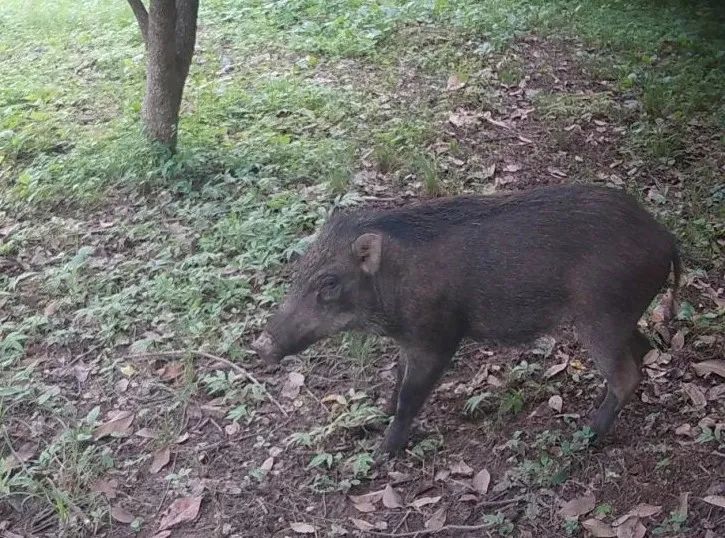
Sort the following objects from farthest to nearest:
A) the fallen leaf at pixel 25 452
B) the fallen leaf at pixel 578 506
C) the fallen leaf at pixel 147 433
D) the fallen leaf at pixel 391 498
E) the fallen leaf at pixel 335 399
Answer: the fallen leaf at pixel 335 399 < the fallen leaf at pixel 147 433 < the fallen leaf at pixel 25 452 < the fallen leaf at pixel 391 498 < the fallen leaf at pixel 578 506

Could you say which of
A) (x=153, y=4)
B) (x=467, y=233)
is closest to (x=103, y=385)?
(x=467, y=233)

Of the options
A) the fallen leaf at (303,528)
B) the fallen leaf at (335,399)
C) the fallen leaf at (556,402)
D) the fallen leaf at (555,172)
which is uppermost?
the fallen leaf at (555,172)

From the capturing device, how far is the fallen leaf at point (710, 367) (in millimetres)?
4230

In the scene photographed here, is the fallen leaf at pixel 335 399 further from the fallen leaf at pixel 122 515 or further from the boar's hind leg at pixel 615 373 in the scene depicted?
the boar's hind leg at pixel 615 373

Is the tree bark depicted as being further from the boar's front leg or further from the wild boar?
the boar's front leg

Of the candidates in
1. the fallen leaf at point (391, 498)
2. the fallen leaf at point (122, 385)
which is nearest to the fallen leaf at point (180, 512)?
the fallen leaf at point (391, 498)

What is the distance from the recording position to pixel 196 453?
4195 millimetres

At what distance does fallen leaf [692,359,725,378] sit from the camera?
4230 mm

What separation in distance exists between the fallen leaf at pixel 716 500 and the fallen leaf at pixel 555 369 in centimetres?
110

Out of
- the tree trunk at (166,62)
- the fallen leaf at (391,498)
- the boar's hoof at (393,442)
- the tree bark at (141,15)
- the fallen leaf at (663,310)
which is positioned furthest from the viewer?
the tree bark at (141,15)

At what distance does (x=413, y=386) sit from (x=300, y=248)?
1663 millimetres

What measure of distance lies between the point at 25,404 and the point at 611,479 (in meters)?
2.93

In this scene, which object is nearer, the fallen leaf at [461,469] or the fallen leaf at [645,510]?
the fallen leaf at [645,510]

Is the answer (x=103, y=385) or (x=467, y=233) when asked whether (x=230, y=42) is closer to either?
(x=103, y=385)
